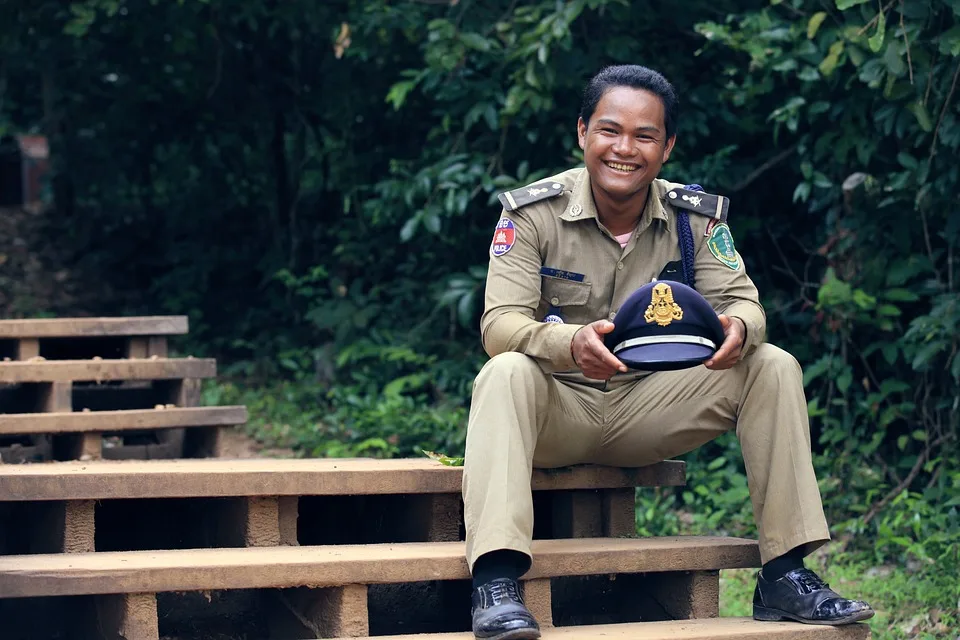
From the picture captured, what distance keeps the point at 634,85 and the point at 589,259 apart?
0.44 m

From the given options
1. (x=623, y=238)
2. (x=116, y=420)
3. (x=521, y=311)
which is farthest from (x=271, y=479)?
(x=116, y=420)

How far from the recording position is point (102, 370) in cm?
422

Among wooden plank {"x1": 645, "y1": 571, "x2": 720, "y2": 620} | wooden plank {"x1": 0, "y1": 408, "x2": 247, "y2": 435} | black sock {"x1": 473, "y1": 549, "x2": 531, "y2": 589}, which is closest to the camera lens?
black sock {"x1": 473, "y1": 549, "x2": 531, "y2": 589}

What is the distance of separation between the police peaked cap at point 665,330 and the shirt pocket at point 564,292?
12.8 inches

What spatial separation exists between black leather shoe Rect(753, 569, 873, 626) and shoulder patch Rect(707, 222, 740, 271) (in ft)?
2.54

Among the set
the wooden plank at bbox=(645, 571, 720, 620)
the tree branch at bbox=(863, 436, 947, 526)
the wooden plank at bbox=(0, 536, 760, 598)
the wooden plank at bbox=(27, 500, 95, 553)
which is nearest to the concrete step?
the wooden plank at bbox=(27, 500, 95, 553)

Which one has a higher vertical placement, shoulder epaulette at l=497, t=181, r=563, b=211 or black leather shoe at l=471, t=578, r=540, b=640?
shoulder epaulette at l=497, t=181, r=563, b=211

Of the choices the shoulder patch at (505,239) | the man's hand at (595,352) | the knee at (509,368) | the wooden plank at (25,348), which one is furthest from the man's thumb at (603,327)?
the wooden plank at (25,348)

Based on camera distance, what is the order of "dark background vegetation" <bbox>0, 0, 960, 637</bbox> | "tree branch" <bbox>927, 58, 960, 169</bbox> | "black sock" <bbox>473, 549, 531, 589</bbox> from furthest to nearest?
1. "dark background vegetation" <bbox>0, 0, 960, 637</bbox>
2. "tree branch" <bbox>927, 58, 960, 169</bbox>
3. "black sock" <bbox>473, 549, 531, 589</bbox>

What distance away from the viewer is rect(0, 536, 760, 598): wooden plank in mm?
2484

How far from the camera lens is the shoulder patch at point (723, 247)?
10.2 ft

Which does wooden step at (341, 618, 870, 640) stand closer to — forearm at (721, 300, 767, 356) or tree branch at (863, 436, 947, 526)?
forearm at (721, 300, 767, 356)

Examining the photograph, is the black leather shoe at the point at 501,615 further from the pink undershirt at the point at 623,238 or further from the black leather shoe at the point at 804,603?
the pink undershirt at the point at 623,238

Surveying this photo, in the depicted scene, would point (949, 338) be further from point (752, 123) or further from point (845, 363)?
point (752, 123)
